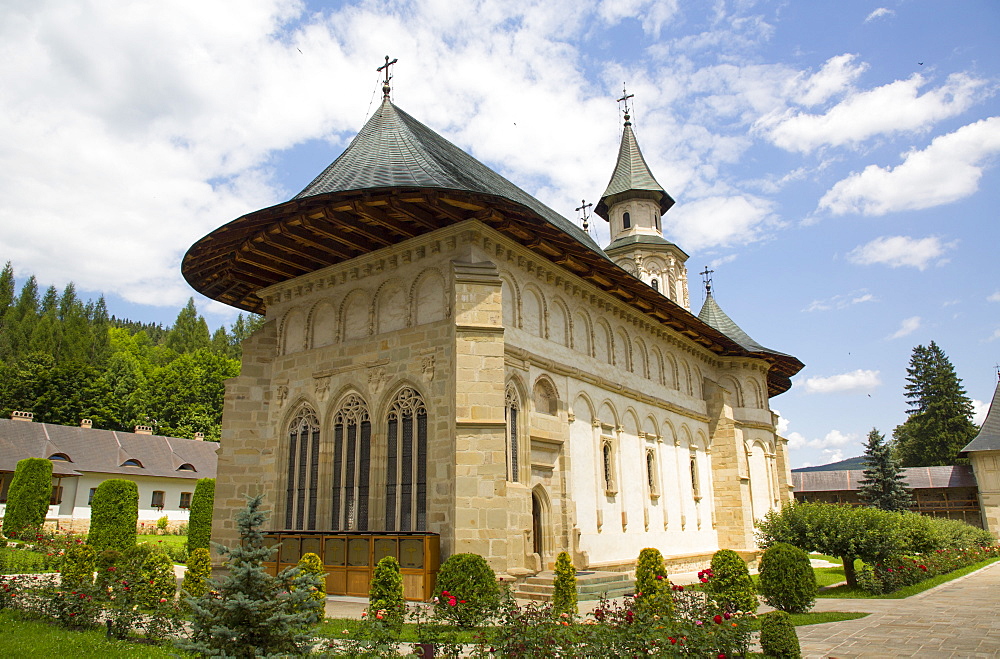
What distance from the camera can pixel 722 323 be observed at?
29.4m

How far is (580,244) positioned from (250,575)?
36.1ft

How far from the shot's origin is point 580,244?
584 inches

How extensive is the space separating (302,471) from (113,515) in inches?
423

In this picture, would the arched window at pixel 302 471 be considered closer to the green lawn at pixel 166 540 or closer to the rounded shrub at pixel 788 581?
the rounded shrub at pixel 788 581

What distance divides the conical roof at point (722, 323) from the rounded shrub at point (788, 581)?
644 inches

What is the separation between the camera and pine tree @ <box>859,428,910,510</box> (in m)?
36.1

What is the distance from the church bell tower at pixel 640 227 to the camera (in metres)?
31.2

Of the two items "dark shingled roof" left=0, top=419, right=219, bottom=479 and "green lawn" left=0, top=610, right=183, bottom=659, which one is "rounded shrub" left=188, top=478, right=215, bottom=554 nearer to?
"dark shingled roof" left=0, top=419, right=219, bottom=479

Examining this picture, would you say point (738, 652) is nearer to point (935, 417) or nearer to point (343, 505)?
point (343, 505)

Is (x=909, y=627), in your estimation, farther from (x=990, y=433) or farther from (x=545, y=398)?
(x=990, y=433)

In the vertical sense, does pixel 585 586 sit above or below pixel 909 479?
below

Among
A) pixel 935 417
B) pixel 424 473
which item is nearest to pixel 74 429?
pixel 424 473

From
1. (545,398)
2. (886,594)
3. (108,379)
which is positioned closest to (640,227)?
(545,398)

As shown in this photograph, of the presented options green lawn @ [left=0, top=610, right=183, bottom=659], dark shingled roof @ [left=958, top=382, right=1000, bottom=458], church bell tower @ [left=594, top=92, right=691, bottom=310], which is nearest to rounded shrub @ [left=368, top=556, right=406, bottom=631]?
green lawn @ [left=0, top=610, right=183, bottom=659]
